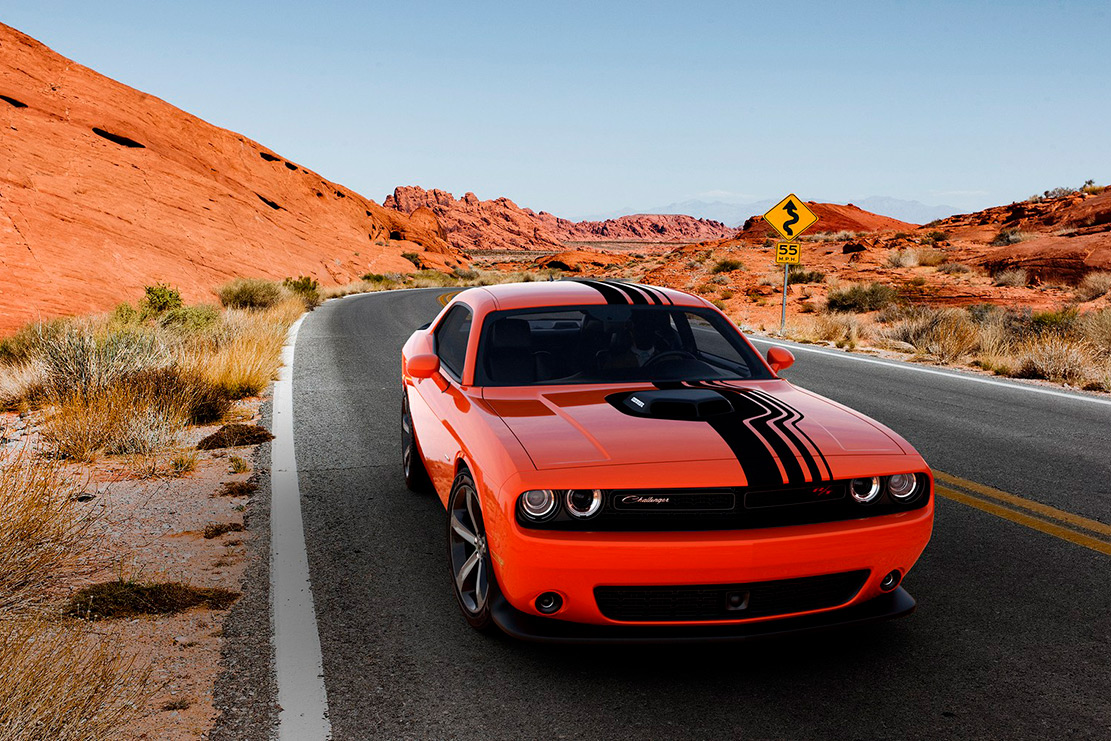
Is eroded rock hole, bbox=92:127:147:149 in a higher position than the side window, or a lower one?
higher

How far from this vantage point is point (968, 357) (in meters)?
13.4

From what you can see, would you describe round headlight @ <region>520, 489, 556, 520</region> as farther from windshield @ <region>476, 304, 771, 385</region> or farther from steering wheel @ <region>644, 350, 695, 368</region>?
steering wheel @ <region>644, 350, 695, 368</region>

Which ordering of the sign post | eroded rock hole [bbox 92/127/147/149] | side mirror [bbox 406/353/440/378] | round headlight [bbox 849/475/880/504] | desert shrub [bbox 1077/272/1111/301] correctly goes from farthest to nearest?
eroded rock hole [bbox 92/127/147/149], desert shrub [bbox 1077/272/1111/301], the sign post, side mirror [bbox 406/353/440/378], round headlight [bbox 849/475/880/504]

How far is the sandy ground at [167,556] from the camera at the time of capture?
3.01 m

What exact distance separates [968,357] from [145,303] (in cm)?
1594

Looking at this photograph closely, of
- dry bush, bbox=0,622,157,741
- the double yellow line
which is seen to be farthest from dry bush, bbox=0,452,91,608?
the double yellow line

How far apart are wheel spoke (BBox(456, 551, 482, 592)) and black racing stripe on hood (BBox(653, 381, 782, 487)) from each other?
1157 mm

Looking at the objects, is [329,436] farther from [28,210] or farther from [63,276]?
[28,210]

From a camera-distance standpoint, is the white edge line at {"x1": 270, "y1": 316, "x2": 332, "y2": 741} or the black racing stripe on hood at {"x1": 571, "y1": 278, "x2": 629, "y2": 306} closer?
the white edge line at {"x1": 270, "y1": 316, "x2": 332, "y2": 741}

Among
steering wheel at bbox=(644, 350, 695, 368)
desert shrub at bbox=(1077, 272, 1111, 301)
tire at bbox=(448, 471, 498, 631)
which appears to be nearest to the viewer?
tire at bbox=(448, 471, 498, 631)

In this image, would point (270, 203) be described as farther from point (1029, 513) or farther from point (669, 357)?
point (1029, 513)

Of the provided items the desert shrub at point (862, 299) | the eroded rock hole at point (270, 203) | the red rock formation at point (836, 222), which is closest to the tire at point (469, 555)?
the desert shrub at point (862, 299)

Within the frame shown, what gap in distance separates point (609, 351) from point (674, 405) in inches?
38.5

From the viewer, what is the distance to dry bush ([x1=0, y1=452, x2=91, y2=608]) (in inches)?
147
